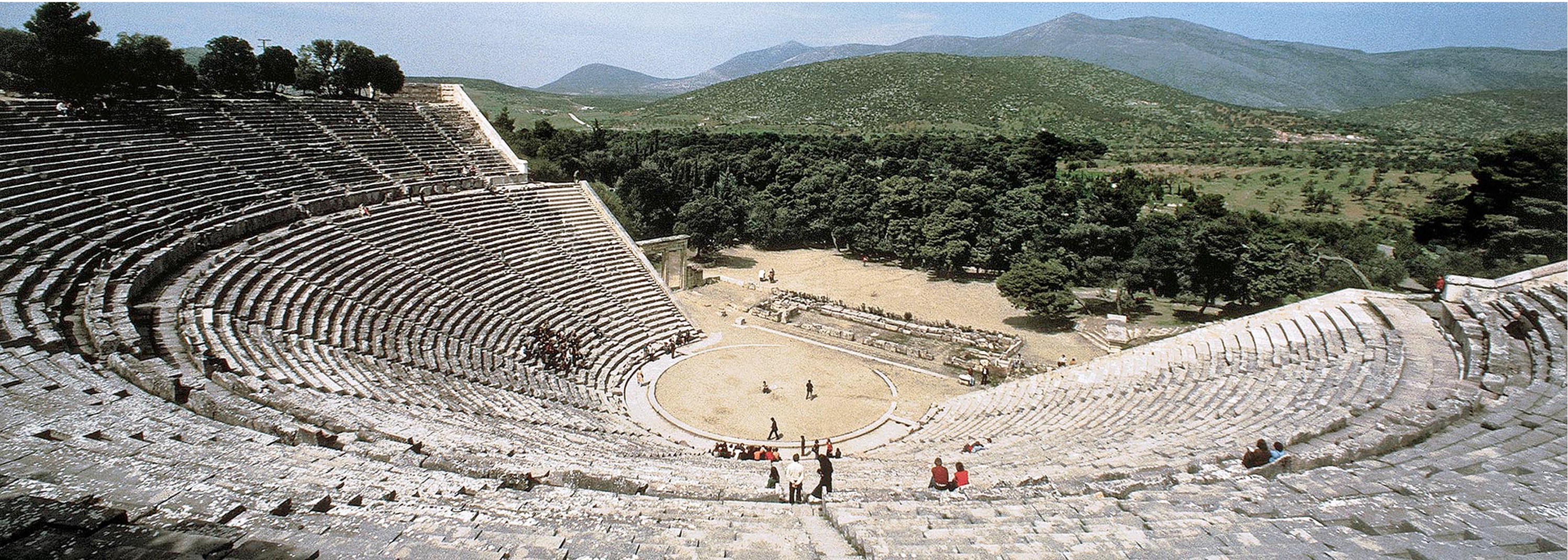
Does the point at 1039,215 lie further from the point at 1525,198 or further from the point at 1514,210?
the point at 1525,198

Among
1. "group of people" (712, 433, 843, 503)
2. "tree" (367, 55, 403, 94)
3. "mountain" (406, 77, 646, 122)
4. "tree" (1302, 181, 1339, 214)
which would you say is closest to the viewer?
"group of people" (712, 433, 843, 503)

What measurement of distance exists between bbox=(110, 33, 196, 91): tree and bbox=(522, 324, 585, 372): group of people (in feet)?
64.8

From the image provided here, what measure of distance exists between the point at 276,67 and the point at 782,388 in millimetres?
29177

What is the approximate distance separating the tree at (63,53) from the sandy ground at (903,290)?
26578mm

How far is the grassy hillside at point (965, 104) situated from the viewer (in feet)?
323

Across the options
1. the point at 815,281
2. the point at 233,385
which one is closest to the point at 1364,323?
the point at 233,385

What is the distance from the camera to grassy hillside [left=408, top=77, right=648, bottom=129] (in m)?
114

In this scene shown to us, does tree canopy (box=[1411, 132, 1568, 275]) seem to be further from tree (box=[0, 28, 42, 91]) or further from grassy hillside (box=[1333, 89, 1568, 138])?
grassy hillside (box=[1333, 89, 1568, 138])

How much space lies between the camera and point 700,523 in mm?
8422

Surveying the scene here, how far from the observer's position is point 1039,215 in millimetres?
40406

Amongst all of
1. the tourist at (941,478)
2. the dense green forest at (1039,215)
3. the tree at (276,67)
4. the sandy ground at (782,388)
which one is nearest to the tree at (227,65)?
the tree at (276,67)

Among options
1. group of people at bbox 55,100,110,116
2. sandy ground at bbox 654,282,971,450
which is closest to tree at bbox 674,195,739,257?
sandy ground at bbox 654,282,971,450

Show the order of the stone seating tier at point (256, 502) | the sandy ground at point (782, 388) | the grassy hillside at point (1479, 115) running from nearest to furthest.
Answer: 1. the stone seating tier at point (256, 502)
2. the sandy ground at point (782, 388)
3. the grassy hillside at point (1479, 115)

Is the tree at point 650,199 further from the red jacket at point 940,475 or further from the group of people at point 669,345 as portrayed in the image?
the red jacket at point 940,475
